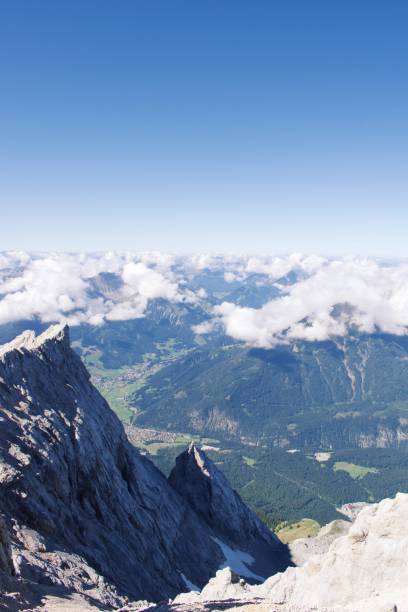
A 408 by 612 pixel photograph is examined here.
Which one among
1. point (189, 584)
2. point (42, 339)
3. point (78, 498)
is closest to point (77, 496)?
point (78, 498)

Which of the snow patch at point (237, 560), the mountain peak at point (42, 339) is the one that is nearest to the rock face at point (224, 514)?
the snow patch at point (237, 560)

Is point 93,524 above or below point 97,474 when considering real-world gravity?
below

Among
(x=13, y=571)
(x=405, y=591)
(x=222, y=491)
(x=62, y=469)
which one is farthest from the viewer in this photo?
(x=222, y=491)

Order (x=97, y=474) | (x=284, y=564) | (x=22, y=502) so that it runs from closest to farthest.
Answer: (x=22, y=502), (x=97, y=474), (x=284, y=564)

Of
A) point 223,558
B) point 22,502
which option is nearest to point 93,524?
point 22,502

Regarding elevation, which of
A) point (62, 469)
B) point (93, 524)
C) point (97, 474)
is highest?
point (62, 469)

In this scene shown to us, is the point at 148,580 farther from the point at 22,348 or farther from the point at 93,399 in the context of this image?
the point at 22,348

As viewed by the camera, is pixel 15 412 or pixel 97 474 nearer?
pixel 15 412
